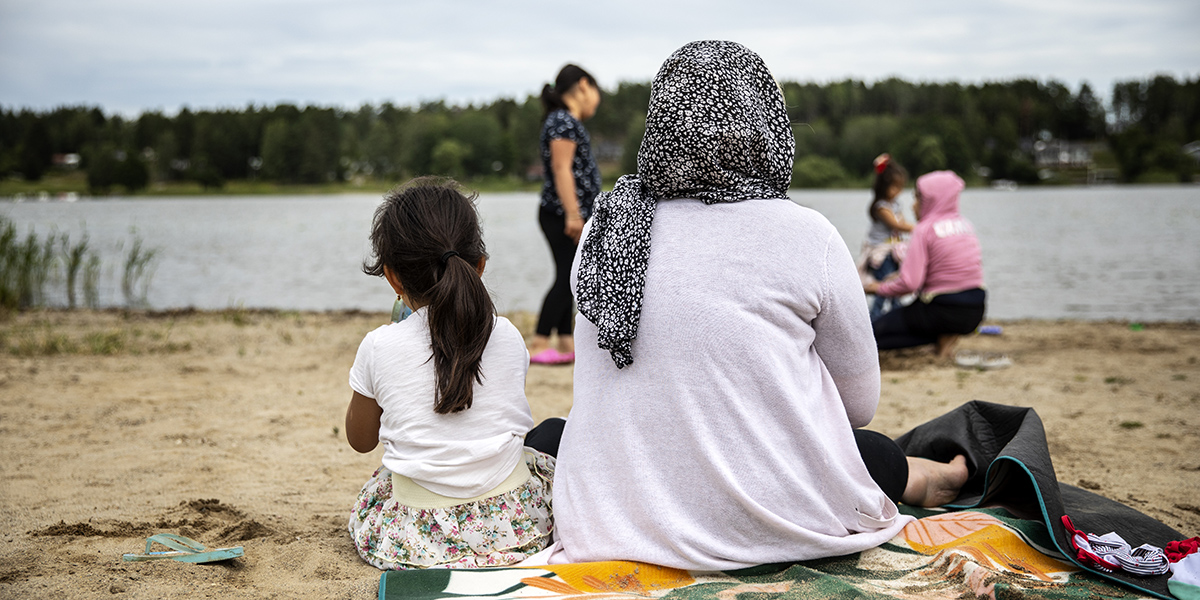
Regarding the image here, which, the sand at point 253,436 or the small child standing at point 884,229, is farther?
the small child standing at point 884,229

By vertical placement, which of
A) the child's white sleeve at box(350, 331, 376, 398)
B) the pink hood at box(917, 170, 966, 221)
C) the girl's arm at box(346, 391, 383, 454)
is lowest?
the girl's arm at box(346, 391, 383, 454)

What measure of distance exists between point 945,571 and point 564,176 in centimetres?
389

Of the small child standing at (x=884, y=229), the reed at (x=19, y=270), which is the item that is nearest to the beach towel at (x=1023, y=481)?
the small child standing at (x=884, y=229)

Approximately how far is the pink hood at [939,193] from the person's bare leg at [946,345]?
0.88 m

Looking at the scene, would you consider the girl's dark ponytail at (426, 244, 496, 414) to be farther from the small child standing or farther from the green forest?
the green forest

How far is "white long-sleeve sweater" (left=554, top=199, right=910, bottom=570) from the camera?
198 centimetres

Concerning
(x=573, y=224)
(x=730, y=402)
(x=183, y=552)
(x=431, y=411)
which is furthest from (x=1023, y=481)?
(x=573, y=224)

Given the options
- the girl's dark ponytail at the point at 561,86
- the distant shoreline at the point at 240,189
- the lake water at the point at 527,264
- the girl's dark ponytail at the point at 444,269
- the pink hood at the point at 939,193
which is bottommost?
the lake water at the point at 527,264

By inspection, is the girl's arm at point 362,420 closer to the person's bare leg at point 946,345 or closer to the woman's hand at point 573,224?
the woman's hand at point 573,224

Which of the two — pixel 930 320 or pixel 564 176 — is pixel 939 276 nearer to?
pixel 930 320

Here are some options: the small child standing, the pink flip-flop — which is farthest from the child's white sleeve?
the small child standing

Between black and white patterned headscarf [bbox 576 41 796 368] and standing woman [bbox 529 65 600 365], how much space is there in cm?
345

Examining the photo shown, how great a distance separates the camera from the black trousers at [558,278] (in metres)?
5.71

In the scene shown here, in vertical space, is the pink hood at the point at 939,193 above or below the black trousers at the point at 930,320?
above
